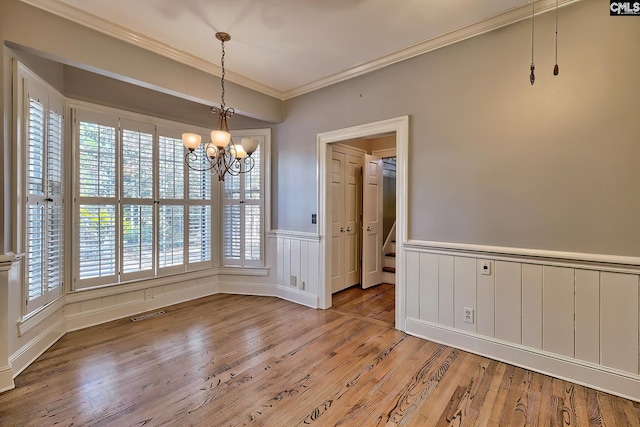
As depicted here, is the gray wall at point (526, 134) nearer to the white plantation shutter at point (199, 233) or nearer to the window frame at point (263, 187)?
the window frame at point (263, 187)

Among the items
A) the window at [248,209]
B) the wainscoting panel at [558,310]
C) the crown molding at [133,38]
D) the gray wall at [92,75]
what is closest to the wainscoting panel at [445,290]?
the wainscoting panel at [558,310]

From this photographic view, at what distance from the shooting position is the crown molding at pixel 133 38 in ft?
7.41

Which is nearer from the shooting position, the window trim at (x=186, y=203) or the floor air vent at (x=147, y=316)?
the window trim at (x=186, y=203)

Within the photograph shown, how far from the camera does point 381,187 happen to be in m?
5.00

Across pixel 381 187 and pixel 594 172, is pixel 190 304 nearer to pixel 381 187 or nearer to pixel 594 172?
pixel 381 187

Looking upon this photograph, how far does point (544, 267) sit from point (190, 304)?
3885mm

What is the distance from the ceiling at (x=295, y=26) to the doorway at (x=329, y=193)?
0.68 m

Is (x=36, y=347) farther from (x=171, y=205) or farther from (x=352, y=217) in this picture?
(x=352, y=217)

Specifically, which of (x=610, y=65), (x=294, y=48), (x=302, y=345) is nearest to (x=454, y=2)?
(x=610, y=65)

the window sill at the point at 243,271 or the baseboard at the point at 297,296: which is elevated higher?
the window sill at the point at 243,271

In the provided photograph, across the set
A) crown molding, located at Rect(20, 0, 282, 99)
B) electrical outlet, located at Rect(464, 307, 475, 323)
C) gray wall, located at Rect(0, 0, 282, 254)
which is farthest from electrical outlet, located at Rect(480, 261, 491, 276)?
crown molding, located at Rect(20, 0, 282, 99)

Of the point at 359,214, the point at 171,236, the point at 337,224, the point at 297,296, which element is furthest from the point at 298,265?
the point at 171,236

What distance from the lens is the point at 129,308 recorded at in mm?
3449

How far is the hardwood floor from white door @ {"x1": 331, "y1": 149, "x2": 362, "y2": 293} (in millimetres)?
1430
